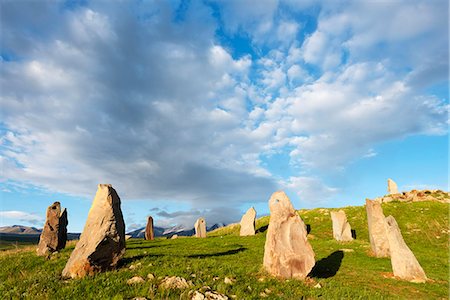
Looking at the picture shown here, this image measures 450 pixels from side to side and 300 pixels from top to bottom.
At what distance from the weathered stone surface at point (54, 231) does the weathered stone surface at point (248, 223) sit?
72.6 feet

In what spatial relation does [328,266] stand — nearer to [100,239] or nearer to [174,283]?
[174,283]

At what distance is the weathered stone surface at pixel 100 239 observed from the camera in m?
12.3

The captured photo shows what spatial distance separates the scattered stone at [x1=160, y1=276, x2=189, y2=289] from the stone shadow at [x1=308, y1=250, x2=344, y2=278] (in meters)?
8.22

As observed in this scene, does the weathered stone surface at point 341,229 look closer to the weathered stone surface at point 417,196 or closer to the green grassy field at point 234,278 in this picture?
the green grassy field at point 234,278

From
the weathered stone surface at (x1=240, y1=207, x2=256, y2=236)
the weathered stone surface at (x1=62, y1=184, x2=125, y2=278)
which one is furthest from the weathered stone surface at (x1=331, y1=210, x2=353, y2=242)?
the weathered stone surface at (x1=62, y1=184, x2=125, y2=278)

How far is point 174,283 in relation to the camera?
418 inches

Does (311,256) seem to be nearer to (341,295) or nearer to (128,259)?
(341,295)

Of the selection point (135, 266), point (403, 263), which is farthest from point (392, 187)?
point (135, 266)

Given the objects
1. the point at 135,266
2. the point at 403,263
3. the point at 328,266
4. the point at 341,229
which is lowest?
the point at 328,266

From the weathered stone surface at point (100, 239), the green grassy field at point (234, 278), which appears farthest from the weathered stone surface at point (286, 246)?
the weathered stone surface at point (100, 239)

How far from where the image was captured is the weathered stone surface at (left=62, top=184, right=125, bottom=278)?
12.3 metres

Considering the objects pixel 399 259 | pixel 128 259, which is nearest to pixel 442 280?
pixel 399 259

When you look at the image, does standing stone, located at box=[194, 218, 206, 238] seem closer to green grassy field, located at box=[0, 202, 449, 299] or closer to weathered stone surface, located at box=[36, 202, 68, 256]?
green grassy field, located at box=[0, 202, 449, 299]

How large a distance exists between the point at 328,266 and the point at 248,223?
66.1 ft
